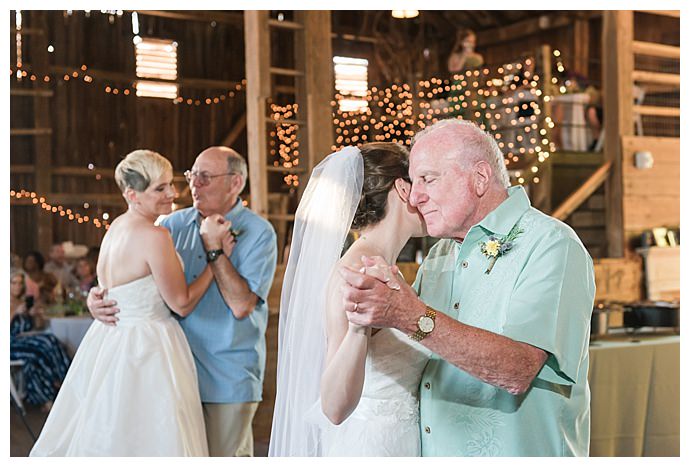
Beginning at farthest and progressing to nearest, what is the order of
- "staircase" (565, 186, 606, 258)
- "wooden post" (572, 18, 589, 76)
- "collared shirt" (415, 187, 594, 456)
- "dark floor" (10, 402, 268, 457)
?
"wooden post" (572, 18, 589, 76)
"staircase" (565, 186, 606, 258)
"dark floor" (10, 402, 268, 457)
"collared shirt" (415, 187, 594, 456)

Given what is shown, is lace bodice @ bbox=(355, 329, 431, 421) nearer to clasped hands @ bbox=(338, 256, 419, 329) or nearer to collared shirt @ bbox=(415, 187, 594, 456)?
collared shirt @ bbox=(415, 187, 594, 456)

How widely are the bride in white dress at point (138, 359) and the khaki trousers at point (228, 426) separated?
14 centimetres

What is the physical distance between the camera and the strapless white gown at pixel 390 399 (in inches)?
101

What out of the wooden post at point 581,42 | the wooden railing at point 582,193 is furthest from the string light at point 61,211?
the wooden post at point 581,42

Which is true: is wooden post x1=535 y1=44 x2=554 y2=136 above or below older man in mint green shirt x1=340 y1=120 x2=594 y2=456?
above

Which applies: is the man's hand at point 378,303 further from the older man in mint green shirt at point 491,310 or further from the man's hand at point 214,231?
the man's hand at point 214,231

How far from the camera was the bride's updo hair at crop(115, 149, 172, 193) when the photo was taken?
4145 mm

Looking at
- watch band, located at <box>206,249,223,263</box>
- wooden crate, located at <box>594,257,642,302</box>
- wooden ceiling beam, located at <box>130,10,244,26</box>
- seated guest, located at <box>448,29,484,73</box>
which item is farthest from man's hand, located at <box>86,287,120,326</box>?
wooden ceiling beam, located at <box>130,10,244,26</box>


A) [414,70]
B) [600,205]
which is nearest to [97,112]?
[414,70]

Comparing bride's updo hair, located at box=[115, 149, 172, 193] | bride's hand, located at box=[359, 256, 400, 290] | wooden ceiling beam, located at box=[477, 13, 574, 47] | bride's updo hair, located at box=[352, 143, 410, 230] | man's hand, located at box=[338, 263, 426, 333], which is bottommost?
man's hand, located at box=[338, 263, 426, 333]

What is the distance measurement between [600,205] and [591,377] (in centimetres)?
510

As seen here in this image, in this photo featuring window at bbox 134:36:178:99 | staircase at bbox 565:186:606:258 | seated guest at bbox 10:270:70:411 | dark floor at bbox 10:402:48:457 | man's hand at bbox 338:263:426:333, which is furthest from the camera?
window at bbox 134:36:178:99

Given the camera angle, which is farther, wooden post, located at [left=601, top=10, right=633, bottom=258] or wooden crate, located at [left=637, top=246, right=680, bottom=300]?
wooden post, located at [left=601, top=10, right=633, bottom=258]

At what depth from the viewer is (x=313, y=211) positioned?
285 cm
